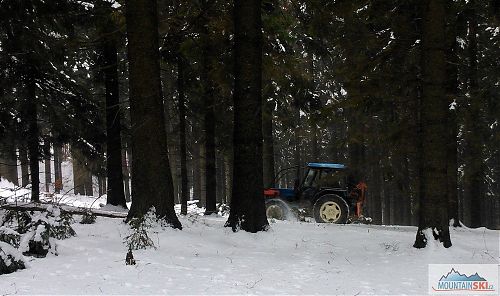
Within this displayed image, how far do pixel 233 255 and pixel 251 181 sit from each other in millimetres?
1939

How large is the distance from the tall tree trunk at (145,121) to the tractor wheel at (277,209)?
5.86 m

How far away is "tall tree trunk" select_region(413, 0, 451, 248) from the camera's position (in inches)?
288

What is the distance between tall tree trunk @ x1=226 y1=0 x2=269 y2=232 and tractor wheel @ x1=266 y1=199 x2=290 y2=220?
4889 millimetres

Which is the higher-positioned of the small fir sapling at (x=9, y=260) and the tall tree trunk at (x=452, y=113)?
the tall tree trunk at (x=452, y=113)

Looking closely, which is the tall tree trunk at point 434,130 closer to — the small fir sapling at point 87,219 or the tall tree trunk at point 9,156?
the small fir sapling at point 87,219

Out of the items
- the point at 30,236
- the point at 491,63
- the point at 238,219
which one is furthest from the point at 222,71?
the point at 491,63

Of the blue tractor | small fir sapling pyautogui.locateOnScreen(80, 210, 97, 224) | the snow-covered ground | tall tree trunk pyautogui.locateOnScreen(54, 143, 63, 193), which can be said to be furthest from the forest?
the blue tractor

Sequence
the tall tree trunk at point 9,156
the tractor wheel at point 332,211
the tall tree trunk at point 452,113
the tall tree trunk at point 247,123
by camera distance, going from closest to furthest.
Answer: the tall tree trunk at point 247,123 → the tall tree trunk at point 452,113 → the tractor wheel at point 332,211 → the tall tree trunk at point 9,156

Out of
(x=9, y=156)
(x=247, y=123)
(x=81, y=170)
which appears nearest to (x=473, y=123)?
(x=247, y=123)

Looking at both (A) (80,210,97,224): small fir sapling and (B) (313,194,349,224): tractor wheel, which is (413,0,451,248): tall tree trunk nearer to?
(B) (313,194,349,224): tractor wheel

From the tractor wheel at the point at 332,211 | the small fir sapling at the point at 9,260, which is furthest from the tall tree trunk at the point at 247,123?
the tractor wheel at the point at 332,211

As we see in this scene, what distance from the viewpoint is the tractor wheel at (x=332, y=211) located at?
12.9m

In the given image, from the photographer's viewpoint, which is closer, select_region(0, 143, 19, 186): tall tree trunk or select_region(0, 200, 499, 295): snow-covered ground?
select_region(0, 200, 499, 295): snow-covered ground

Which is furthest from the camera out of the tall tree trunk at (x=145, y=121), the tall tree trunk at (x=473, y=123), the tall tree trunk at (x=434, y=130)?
the tall tree trunk at (x=473, y=123)
